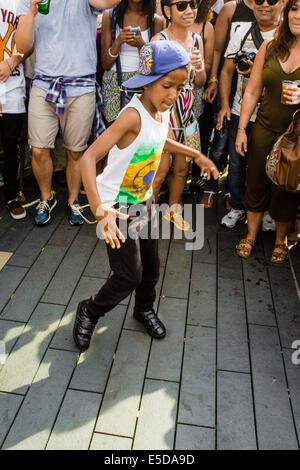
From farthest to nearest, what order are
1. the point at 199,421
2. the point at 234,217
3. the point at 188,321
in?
the point at 234,217 → the point at 188,321 → the point at 199,421

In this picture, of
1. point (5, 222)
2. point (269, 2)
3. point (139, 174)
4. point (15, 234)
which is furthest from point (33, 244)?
point (269, 2)

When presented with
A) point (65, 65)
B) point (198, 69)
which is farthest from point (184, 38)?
point (65, 65)

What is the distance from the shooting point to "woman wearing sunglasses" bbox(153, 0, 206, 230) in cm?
356

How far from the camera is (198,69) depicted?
3895 mm

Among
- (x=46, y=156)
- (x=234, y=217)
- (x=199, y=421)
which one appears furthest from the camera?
(x=234, y=217)

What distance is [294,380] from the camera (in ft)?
8.91

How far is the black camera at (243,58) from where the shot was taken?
3.63 m

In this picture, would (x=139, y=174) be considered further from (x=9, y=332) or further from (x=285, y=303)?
(x=285, y=303)

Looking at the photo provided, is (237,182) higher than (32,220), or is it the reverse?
(237,182)

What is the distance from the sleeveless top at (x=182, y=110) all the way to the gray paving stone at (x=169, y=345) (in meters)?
1.60

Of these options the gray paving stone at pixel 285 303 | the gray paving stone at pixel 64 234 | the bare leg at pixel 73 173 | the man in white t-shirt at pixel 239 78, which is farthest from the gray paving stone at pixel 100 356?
the man in white t-shirt at pixel 239 78

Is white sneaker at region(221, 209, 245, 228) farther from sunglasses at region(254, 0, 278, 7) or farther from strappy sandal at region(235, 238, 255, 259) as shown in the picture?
sunglasses at region(254, 0, 278, 7)
